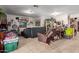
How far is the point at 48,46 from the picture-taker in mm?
1917

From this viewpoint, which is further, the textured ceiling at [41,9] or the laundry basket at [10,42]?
the laundry basket at [10,42]

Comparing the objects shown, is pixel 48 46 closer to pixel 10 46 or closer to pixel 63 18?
pixel 63 18

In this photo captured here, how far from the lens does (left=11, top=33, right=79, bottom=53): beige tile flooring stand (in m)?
1.81

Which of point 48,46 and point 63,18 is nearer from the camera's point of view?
point 63,18

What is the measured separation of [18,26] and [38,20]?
1.44ft

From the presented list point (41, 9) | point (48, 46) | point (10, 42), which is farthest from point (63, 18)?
point (10, 42)

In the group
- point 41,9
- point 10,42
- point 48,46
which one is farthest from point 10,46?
point 41,9

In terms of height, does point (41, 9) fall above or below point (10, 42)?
above

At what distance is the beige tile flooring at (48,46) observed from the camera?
5.95 ft

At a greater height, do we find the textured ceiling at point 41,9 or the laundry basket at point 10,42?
the textured ceiling at point 41,9

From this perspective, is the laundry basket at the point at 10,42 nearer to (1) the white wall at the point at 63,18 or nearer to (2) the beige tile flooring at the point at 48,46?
(2) the beige tile flooring at the point at 48,46

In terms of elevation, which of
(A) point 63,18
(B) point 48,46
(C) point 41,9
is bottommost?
(B) point 48,46

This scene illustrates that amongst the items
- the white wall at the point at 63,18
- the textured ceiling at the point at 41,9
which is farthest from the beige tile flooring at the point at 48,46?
the textured ceiling at the point at 41,9

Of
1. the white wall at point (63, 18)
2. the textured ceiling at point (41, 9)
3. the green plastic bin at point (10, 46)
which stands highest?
the textured ceiling at point (41, 9)
